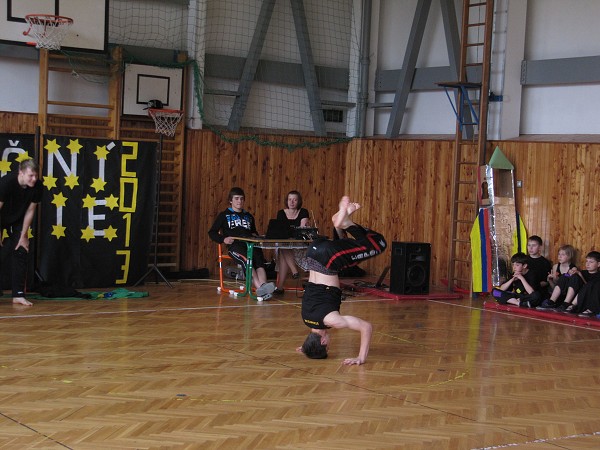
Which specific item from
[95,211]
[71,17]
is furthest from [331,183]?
[71,17]

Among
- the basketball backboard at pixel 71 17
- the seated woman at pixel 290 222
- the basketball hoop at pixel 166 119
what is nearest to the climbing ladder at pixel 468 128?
the seated woman at pixel 290 222

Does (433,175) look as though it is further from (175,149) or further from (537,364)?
(537,364)

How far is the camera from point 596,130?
1144cm

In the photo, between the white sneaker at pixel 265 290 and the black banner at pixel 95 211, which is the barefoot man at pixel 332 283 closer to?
the white sneaker at pixel 265 290

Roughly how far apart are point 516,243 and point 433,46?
3.77 meters

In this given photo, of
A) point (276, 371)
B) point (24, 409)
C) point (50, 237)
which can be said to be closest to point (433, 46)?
point (50, 237)

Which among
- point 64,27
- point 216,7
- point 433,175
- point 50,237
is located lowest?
point 50,237

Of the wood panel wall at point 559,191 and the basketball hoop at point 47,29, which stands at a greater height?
the basketball hoop at point 47,29

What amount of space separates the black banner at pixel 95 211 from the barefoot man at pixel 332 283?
4.59m

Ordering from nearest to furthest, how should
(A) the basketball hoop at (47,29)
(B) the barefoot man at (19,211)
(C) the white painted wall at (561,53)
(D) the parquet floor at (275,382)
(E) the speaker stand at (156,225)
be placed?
(D) the parquet floor at (275,382) < (B) the barefoot man at (19,211) < (A) the basketball hoop at (47,29) < (E) the speaker stand at (156,225) < (C) the white painted wall at (561,53)

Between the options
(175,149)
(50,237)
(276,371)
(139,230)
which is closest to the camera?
(276,371)

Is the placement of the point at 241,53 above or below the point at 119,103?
above

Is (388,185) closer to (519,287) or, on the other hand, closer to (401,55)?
(401,55)

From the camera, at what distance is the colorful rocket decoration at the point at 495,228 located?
11438 millimetres
